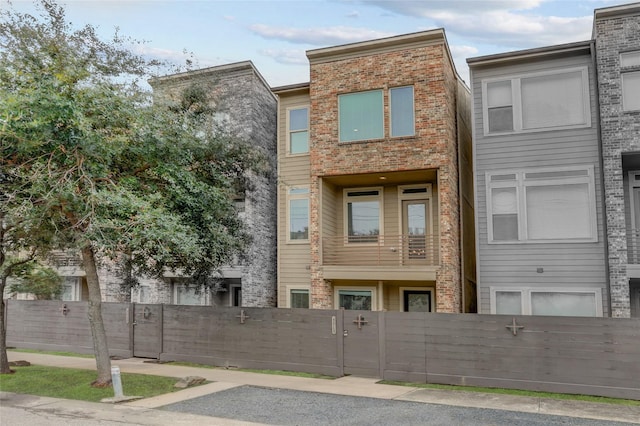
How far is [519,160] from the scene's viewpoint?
621 inches

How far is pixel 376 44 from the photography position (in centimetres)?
1672

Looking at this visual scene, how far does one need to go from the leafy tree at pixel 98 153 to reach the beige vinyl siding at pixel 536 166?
740 cm

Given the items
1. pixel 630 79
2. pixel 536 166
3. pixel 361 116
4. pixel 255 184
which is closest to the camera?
pixel 630 79

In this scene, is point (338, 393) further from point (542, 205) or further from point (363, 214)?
point (363, 214)

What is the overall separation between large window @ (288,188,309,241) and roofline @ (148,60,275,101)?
14.1 feet

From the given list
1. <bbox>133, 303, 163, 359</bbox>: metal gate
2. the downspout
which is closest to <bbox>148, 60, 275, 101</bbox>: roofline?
<bbox>133, 303, 163, 359</bbox>: metal gate

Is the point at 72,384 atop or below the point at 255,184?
below

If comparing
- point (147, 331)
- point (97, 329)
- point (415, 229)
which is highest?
point (415, 229)

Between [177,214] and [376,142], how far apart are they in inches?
270

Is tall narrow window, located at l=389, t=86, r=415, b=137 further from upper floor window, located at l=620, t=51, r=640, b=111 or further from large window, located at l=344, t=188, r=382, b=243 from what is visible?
upper floor window, located at l=620, t=51, r=640, b=111

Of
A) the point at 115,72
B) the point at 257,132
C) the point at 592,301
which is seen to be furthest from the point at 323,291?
the point at 115,72

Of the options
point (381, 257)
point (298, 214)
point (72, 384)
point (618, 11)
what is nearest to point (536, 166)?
point (618, 11)

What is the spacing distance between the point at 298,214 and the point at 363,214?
2.21 m

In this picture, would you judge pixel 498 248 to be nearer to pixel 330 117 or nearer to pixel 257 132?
pixel 330 117
